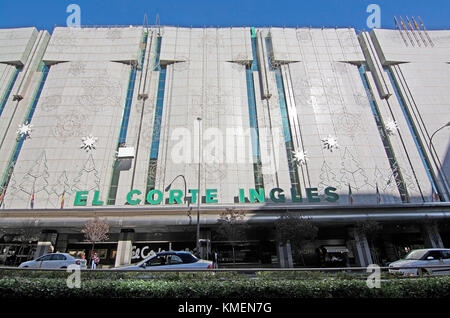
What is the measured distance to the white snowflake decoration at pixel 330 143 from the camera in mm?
35312

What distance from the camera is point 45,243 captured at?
2805 centimetres

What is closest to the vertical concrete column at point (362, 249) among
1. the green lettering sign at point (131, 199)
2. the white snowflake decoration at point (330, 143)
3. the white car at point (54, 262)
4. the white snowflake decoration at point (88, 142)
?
the white snowflake decoration at point (330, 143)

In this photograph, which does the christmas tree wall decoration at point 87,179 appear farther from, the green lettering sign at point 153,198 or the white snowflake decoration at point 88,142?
the green lettering sign at point 153,198

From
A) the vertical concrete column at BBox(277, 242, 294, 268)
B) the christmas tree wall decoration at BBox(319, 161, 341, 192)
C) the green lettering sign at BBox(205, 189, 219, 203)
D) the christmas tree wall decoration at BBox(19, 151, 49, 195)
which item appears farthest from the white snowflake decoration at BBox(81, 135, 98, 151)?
the christmas tree wall decoration at BBox(319, 161, 341, 192)

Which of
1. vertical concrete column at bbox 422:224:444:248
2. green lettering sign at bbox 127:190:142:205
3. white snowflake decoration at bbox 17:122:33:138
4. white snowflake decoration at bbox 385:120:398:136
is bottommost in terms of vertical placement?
vertical concrete column at bbox 422:224:444:248

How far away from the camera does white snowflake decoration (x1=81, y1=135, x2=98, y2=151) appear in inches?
1336

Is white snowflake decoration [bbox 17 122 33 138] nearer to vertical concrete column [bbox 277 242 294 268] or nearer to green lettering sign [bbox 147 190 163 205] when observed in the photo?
green lettering sign [bbox 147 190 163 205]

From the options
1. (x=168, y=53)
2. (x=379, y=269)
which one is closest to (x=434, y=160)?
(x=379, y=269)

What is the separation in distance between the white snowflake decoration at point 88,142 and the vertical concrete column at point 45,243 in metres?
10.4

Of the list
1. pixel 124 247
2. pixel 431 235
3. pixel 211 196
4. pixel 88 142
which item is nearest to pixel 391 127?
pixel 431 235

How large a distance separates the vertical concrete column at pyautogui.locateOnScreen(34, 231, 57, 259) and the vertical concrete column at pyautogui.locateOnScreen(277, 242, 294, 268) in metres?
22.8

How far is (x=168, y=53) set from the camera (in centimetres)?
4281
